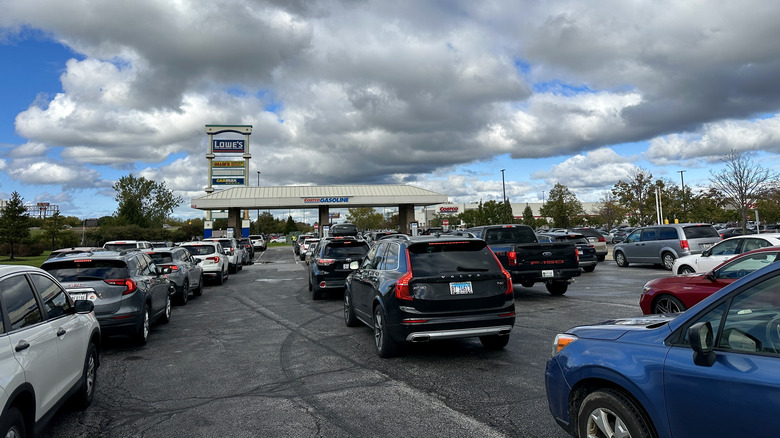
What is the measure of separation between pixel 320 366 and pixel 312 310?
508cm

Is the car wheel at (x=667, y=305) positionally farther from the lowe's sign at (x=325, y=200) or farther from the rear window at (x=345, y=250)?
the lowe's sign at (x=325, y=200)

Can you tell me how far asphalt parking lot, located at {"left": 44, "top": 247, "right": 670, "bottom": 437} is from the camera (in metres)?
4.45

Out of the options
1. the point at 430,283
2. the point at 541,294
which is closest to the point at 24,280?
the point at 430,283

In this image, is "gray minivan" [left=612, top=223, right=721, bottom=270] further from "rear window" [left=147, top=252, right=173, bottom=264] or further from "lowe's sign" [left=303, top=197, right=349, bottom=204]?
"lowe's sign" [left=303, top=197, right=349, bottom=204]

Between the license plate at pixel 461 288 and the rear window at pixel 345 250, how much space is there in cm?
696

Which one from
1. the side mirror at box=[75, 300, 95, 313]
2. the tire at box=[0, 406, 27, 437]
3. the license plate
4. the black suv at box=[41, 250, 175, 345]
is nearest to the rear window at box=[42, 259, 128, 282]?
the black suv at box=[41, 250, 175, 345]

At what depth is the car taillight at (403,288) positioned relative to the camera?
6320mm

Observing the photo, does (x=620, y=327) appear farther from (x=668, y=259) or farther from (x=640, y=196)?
(x=640, y=196)

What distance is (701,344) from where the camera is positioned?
2682 millimetres

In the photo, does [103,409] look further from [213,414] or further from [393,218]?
[393,218]

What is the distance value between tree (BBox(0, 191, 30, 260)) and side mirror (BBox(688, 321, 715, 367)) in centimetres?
4283

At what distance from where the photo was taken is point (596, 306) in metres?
10.6

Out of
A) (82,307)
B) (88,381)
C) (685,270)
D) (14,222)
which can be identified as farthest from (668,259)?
(14,222)

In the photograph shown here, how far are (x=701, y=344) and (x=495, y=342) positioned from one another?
4508mm
